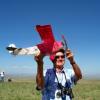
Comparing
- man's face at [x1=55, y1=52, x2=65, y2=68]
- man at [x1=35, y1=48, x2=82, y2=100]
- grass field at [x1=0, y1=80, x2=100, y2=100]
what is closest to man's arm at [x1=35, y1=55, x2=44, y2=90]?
man at [x1=35, y1=48, x2=82, y2=100]

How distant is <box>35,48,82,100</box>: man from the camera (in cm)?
636

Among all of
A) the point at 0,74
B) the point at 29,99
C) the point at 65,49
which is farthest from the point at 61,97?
the point at 0,74

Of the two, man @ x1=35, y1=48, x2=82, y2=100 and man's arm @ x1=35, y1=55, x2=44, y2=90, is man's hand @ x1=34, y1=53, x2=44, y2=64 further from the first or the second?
man @ x1=35, y1=48, x2=82, y2=100

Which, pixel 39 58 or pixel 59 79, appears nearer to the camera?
pixel 39 58

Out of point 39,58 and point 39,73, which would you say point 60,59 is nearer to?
point 39,73

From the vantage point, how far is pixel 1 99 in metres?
18.6

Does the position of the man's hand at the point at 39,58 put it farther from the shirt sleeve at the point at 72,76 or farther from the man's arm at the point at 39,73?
the shirt sleeve at the point at 72,76

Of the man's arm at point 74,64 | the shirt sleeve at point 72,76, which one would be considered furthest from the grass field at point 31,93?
the man's arm at point 74,64

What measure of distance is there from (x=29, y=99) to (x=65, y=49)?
1267cm

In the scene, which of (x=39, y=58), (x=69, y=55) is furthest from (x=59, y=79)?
(x=39, y=58)

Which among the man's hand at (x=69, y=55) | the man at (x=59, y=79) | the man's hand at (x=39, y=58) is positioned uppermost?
the man's hand at (x=69, y=55)

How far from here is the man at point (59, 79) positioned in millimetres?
6359

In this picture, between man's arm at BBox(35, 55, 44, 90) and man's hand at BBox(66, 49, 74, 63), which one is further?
man's hand at BBox(66, 49, 74, 63)

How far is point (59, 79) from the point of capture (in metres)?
6.60
